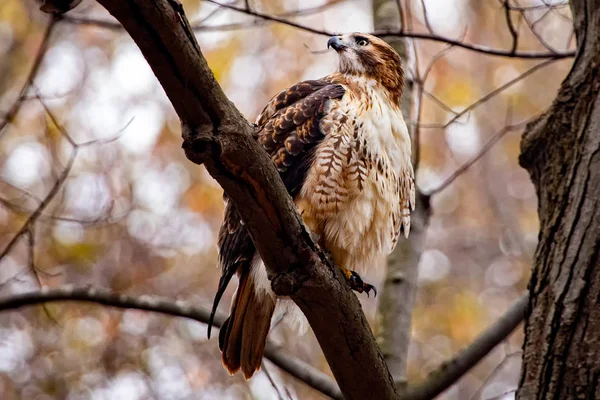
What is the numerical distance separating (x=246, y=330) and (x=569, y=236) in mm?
1607

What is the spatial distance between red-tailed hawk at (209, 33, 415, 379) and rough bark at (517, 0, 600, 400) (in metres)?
0.72

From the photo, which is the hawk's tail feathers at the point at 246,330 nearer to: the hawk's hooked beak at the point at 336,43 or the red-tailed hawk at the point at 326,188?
the red-tailed hawk at the point at 326,188

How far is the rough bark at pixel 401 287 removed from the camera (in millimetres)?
4297

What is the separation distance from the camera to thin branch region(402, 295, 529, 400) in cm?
388

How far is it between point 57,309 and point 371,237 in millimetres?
4608

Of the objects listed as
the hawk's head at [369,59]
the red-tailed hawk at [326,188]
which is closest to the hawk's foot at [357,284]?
the red-tailed hawk at [326,188]

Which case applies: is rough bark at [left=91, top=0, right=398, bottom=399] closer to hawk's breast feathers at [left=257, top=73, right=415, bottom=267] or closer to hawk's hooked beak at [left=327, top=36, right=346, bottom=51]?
hawk's breast feathers at [left=257, top=73, right=415, bottom=267]

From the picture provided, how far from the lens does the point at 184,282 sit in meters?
8.61

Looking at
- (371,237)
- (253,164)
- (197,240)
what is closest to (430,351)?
(197,240)

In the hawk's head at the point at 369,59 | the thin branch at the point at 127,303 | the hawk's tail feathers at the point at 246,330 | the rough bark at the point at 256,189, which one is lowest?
the rough bark at the point at 256,189

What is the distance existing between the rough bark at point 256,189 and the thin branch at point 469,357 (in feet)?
2.70

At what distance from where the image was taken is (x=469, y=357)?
390cm

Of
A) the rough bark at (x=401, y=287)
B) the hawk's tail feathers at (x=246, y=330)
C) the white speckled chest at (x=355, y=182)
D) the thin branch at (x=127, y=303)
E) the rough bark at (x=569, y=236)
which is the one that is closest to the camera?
the rough bark at (x=569, y=236)

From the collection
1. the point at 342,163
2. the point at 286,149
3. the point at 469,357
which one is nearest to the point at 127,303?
the point at 286,149
